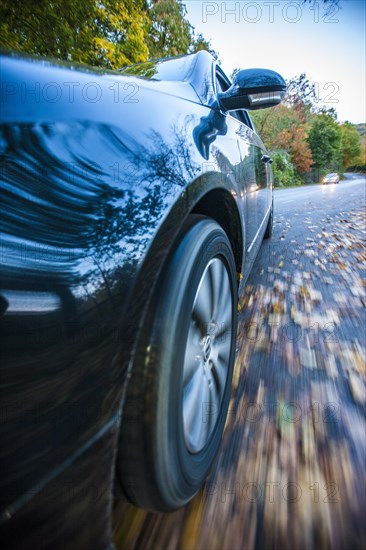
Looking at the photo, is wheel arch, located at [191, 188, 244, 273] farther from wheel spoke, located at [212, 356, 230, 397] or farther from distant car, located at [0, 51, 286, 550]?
wheel spoke, located at [212, 356, 230, 397]

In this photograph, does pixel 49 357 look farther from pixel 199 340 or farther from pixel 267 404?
pixel 267 404

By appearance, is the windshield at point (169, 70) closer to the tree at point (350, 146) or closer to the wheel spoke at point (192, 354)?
the wheel spoke at point (192, 354)

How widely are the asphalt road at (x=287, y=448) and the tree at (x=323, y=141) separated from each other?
146 feet

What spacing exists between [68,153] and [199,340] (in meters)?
0.74

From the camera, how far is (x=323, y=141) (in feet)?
135

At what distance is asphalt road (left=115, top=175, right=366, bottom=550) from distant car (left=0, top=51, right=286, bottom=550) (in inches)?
8.2

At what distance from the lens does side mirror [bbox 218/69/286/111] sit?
144cm

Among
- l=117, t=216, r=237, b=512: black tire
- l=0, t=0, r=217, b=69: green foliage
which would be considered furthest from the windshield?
l=0, t=0, r=217, b=69: green foliage

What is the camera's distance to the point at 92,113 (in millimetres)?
719

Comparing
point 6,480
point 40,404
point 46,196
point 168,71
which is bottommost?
point 6,480

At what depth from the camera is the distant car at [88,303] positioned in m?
0.56

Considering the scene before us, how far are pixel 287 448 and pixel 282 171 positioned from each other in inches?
1226

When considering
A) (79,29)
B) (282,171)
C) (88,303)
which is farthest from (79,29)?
(282,171)

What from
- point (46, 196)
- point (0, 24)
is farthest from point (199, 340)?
point (0, 24)
